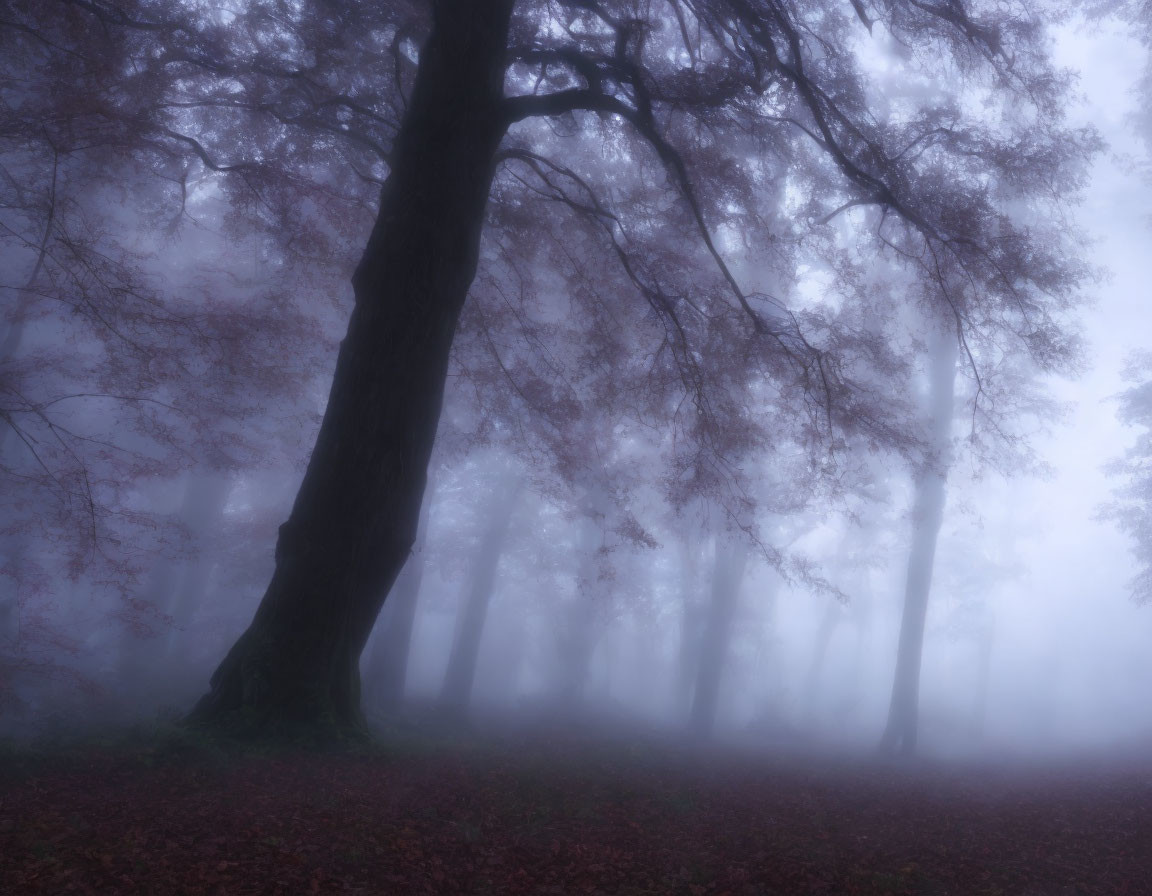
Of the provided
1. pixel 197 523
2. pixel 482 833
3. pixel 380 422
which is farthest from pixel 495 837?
pixel 197 523

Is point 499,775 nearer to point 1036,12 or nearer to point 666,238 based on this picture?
point 666,238

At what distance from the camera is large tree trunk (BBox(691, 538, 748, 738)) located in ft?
64.8

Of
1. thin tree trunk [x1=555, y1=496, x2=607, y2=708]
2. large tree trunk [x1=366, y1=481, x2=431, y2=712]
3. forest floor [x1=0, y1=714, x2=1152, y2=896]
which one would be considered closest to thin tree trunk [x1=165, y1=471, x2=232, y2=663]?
large tree trunk [x1=366, y1=481, x2=431, y2=712]

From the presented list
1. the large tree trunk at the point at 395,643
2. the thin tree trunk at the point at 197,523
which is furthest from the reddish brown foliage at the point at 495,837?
the thin tree trunk at the point at 197,523

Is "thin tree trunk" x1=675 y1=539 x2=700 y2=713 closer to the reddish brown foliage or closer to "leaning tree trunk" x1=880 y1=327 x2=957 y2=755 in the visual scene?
"leaning tree trunk" x1=880 y1=327 x2=957 y2=755

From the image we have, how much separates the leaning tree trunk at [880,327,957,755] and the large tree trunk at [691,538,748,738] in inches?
178

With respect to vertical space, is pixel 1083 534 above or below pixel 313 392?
above

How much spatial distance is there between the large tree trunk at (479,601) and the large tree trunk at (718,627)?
20.8 ft

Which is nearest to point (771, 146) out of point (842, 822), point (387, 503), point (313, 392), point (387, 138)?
point (387, 138)

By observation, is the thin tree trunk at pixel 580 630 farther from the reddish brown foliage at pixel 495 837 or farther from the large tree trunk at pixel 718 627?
the reddish brown foliage at pixel 495 837

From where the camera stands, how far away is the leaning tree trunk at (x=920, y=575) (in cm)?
1686

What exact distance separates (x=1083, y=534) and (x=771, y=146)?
63915 millimetres

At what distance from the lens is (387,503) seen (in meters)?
6.34

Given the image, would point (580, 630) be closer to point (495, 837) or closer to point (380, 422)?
point (380, 422)
